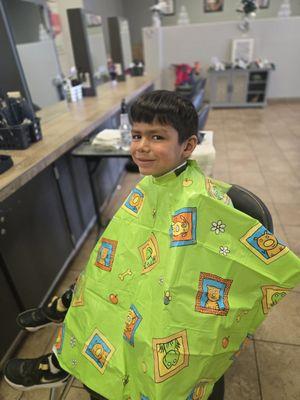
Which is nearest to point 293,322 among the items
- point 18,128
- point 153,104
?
point 153,104

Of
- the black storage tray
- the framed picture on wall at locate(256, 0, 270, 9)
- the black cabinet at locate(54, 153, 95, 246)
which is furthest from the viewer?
the framed picture on wall at locate(256, 0, 270, 9)

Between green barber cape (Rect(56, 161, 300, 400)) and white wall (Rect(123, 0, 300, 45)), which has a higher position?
white wall (Rect(123, 0, 300, 45))

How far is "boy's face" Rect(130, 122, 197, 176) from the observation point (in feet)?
3.05

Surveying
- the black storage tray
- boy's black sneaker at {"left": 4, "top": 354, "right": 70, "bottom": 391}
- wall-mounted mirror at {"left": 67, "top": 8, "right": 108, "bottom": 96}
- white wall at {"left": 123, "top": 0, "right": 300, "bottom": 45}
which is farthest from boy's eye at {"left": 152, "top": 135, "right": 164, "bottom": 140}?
white wall at {"left": 123, "top": 0, "right": 300, "bottom": 45}

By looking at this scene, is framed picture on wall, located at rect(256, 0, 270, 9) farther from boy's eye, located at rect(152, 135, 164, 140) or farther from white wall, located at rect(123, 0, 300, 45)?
boy's eye, located at rect(152, 135, 164, 140)

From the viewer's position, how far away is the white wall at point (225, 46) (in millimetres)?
5668

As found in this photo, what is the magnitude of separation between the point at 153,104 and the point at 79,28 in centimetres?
280

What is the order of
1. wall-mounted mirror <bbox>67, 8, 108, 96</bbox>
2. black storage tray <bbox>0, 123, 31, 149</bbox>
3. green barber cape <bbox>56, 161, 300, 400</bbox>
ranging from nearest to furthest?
green barber cape <bbox>56, 161, 300, 400</bbox>
black storage tray <bbox>0, 123, 31, 149</bbox>
wall-mounted mirror <bbox>67, 8, 108, 96</bbox>

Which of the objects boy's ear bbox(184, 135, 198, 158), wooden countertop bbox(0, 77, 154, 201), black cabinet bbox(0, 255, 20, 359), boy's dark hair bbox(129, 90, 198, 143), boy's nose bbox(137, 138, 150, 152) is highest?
boy's dark hair bbox(129, 90, 198, 143)

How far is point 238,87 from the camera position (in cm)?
578

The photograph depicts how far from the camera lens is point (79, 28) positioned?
3.10 m

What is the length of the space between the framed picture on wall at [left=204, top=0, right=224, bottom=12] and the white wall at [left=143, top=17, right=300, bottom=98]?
318 cm

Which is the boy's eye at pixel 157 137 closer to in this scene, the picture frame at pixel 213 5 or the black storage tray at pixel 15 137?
the black storage tray at pixel 15 137

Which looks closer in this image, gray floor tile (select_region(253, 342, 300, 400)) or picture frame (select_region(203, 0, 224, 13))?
gray floor tile (select_region(253, 342, 300, 400))
